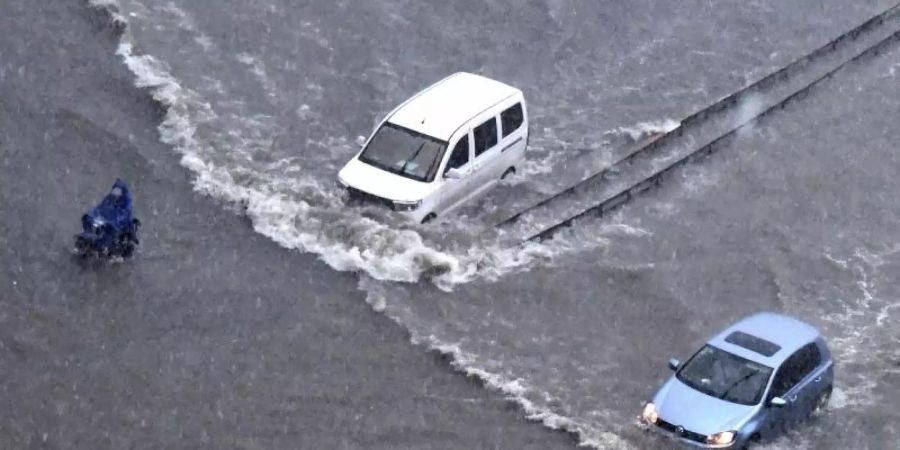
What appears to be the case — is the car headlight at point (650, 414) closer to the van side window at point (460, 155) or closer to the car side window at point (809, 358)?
the car side window at point (809, 358)

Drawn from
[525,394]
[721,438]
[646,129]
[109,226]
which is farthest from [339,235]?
[646,129]

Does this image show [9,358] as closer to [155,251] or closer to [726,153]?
[155,251]

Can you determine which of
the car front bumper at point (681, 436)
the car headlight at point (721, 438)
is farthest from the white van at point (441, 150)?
the car headlight at point (721, 438)

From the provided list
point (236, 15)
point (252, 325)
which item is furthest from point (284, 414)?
point (236, 15)

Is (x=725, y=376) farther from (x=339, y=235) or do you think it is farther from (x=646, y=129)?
(x=646, y=129)

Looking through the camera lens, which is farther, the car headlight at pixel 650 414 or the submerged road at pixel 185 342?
the car headlight at pixel 650 414

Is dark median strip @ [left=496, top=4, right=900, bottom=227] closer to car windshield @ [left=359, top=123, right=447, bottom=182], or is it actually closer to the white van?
the white van

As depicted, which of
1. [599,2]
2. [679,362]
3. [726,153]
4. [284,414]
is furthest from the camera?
[599,2]
